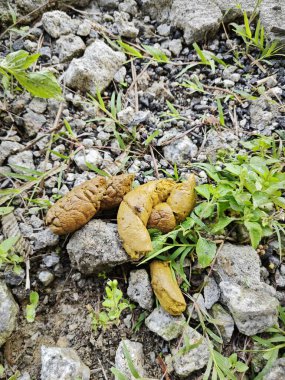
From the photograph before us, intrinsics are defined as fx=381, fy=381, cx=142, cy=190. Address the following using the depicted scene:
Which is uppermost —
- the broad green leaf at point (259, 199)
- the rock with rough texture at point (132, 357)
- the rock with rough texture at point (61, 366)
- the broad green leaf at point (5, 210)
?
the broad green leaf at point (5, 210)

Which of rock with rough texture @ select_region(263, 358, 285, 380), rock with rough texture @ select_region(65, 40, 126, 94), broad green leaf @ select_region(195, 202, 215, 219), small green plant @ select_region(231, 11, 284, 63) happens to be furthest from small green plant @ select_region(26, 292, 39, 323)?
small green plant @ select_region(231, 11, 284, 63)

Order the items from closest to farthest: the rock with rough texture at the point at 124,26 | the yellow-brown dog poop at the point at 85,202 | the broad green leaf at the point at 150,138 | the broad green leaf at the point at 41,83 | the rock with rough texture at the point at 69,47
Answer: the yellow-brown dog poop at the point at 85,202 → the broad green leaf at the point at 41,83 → the broad green leaf at the point at 150,138 → the rock with rough texture at the point at 69,47 → the rock with rough texture at the point at 124,26

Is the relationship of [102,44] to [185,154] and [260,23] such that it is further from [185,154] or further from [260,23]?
[260,23]

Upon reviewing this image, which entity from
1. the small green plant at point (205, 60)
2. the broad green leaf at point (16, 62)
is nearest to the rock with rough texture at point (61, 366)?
the broad green leaf at point (16, 62)

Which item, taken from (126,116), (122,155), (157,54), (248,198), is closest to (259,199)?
(248,198)

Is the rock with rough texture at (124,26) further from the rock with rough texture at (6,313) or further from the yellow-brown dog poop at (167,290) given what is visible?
the rock with rough texture at (6,313)

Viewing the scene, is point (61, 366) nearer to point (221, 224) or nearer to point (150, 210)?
point (150, 210)

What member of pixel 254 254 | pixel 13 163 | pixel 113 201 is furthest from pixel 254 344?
pixel 13 163
